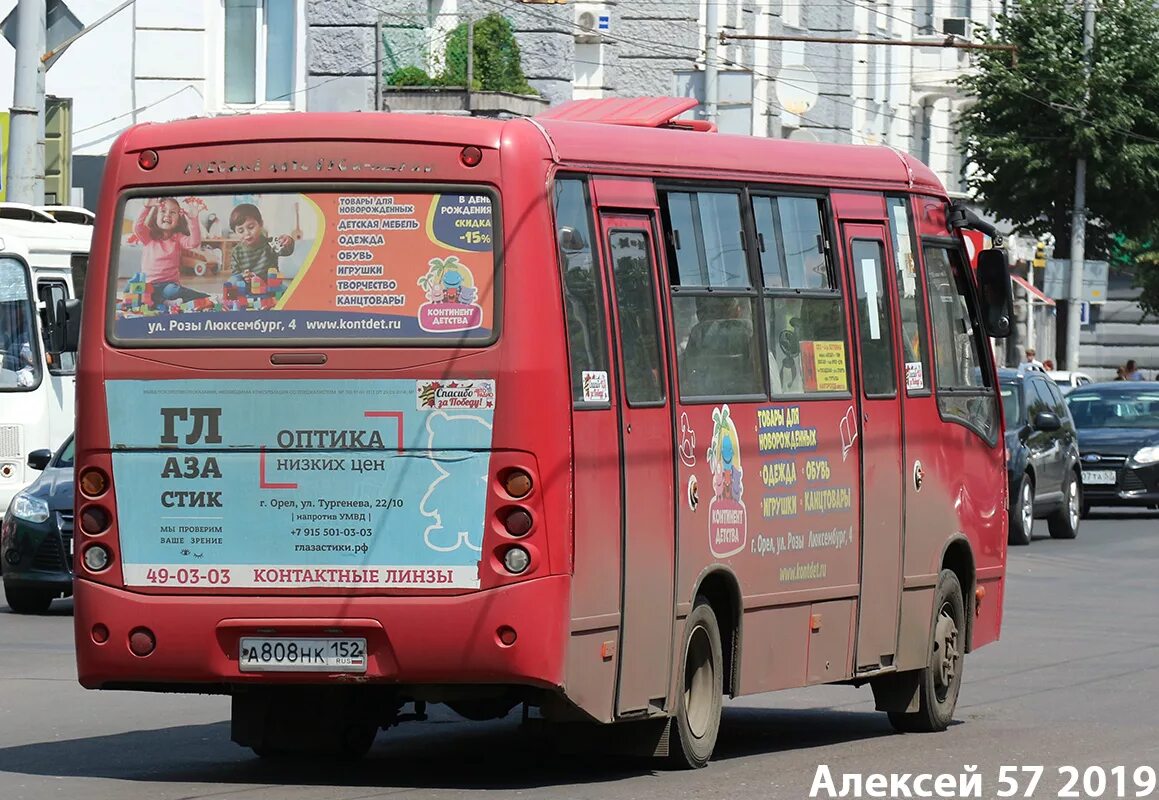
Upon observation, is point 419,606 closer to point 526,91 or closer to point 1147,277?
point 526,91

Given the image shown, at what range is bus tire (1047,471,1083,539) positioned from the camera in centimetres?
2884

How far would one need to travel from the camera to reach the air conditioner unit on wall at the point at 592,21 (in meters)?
38.1

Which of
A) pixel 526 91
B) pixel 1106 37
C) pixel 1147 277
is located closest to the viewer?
pixel 526 91

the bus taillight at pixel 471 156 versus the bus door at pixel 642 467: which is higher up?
the bus taillight at pixel 471 156

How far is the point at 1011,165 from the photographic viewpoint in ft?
164

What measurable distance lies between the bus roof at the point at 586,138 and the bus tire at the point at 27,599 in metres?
8.87

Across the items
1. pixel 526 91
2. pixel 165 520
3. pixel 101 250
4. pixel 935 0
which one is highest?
pixel 935 0

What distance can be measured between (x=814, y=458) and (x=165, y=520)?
3071mm

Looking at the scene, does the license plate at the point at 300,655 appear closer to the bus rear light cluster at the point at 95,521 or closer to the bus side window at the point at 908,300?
the bus rear light cluster at the point at 95,521

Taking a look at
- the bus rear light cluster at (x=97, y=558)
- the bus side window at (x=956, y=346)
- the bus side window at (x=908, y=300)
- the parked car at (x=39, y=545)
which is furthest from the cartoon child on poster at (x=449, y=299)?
the parked car at (x=39, y=545)

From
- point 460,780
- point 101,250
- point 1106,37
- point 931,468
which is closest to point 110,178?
point 101,250

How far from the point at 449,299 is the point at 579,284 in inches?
21.2

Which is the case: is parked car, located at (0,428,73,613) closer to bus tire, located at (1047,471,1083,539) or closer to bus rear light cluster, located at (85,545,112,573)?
bus rear light cluster, located at (85,545,112,573)

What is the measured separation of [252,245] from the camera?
9.91 m
